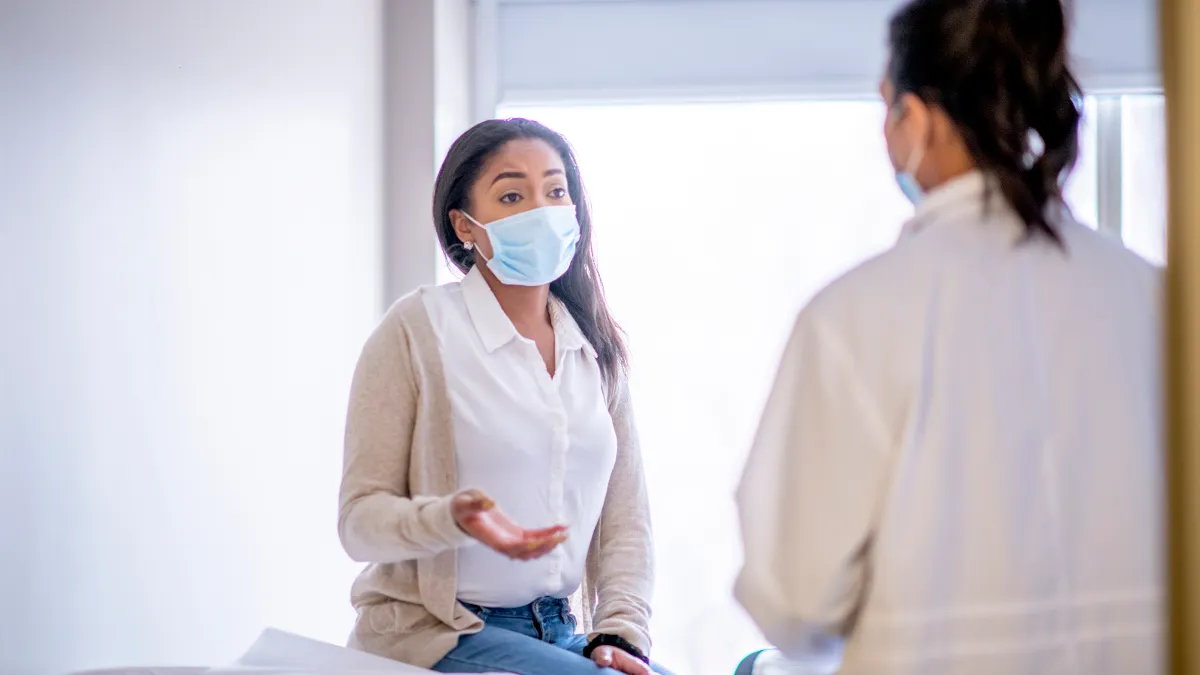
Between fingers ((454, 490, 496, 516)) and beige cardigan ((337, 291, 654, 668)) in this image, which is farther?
beige cardigan ((337, 291, 654, 668))

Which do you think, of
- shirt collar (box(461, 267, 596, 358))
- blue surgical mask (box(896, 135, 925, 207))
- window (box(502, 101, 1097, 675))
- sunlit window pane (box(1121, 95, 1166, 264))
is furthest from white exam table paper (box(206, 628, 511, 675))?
sunlit window pane (box(1121, 95, 1166, 264))

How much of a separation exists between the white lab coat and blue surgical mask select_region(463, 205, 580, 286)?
768mm

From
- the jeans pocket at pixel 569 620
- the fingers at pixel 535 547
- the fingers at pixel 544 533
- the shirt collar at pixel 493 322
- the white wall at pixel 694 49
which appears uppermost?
the white wall at pixel 694 49

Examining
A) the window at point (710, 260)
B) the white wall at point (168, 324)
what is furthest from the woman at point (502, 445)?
the window at point (710, 260)

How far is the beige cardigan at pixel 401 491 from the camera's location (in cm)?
155

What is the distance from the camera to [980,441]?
1028mm

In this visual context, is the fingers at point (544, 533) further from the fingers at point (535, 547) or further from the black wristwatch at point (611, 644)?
the black wristwatch at point (611, 644)

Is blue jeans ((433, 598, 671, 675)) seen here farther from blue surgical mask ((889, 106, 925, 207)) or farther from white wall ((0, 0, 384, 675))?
blue surgical mask ((889, 106, 925, 207))

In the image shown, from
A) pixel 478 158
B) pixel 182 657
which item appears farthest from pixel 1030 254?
pixel 182 657

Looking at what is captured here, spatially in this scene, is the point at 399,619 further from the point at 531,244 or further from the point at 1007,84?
the point at 1007,84

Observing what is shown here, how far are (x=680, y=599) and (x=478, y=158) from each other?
1.85 metres

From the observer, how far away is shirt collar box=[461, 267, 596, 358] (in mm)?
1757

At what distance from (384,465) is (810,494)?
0.74 metres

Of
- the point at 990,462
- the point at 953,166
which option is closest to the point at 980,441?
the point at 990,462
